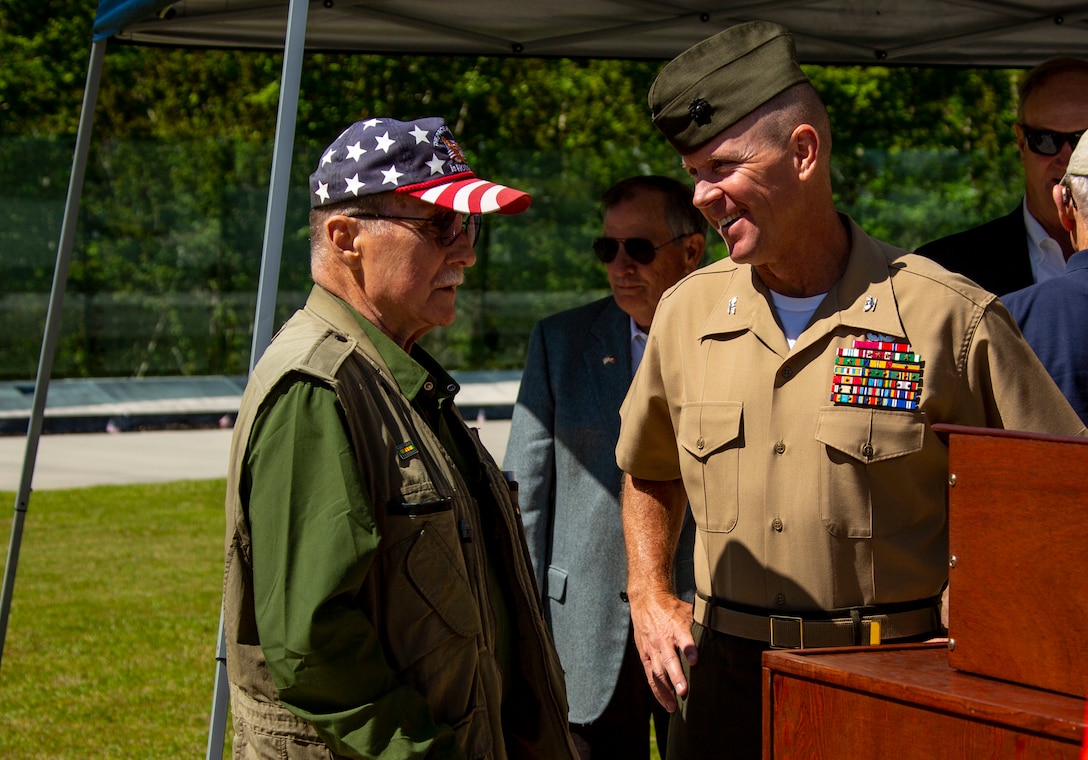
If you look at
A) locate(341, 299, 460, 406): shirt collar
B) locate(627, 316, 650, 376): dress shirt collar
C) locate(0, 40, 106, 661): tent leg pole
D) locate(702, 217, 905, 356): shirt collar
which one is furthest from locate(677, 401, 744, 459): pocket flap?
locate(0, 40, 106, 661): tent leg pole

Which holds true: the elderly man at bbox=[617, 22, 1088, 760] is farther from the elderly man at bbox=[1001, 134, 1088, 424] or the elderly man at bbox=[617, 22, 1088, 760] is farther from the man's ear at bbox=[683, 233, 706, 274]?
the man's ear at bbox=[683, 233, 706, 274]

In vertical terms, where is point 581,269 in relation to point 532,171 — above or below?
below

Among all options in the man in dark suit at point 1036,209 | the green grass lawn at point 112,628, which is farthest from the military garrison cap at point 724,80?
the green grass lawn at point 112,628

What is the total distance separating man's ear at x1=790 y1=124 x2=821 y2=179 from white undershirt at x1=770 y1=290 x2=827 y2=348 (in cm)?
24

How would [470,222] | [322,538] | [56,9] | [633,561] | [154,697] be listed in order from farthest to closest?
1. [56,9]
2. [154,697]
3. [633,561]
4. [470,222]
5. [322,538]

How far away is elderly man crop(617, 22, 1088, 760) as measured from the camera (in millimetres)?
2295

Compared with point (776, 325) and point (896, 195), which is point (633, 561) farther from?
point (896, 195)

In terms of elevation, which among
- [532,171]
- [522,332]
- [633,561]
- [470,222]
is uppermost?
[532,171]

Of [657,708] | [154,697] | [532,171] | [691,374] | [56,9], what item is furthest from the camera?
[56,9]

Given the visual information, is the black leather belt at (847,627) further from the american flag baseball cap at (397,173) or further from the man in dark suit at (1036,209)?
the man in dark suit at (1036,209)

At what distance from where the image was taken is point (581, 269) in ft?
59.5

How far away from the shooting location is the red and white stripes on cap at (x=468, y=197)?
214 centimetres

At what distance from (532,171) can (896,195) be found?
16.2 feet

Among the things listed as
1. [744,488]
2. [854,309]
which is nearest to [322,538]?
[744,488]
